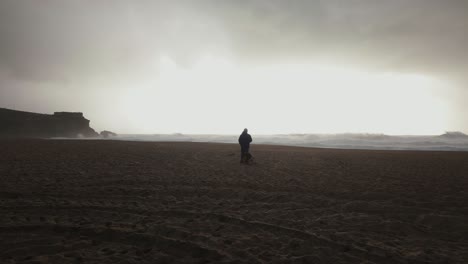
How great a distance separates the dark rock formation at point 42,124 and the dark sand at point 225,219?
2866 inches

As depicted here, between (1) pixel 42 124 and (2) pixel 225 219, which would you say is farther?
(1) pixel 42 124

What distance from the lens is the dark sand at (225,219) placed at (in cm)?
405

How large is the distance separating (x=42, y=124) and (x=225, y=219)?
279 feet

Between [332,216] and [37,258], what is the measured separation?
6129 mm

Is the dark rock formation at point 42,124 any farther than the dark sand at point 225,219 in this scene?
Yes

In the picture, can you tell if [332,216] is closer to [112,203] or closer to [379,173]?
[112,203]

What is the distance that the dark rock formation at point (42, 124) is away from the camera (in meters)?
64.3

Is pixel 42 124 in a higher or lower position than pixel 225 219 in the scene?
higher

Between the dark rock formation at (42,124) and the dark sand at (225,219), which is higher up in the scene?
the dark rock formation at (42,124)

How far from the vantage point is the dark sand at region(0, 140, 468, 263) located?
4.05 metres

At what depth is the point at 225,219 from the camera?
5785 millimetres

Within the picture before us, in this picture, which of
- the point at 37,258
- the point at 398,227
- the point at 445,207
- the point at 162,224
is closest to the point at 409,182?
the point at 445,207

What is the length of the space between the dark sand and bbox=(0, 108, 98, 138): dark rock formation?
7280 cm

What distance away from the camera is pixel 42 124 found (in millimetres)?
70062
